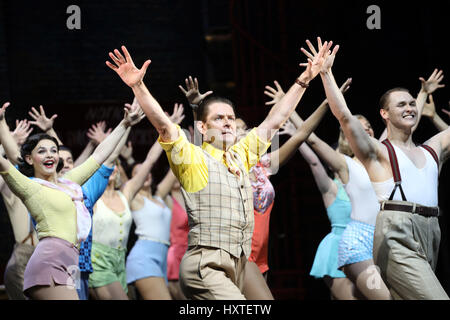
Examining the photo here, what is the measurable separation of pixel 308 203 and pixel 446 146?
2.81 m

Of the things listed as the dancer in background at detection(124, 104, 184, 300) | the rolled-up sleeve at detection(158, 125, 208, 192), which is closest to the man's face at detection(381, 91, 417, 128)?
the rolled-up sleeve at detection(158, 125, 208, 192)

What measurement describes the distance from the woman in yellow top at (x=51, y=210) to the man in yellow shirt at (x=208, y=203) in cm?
81

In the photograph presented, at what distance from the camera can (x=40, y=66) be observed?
7508 mm

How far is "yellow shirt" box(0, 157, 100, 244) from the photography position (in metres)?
3.58

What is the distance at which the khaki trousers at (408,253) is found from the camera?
3.29m

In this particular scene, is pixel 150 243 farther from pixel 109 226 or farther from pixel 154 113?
pixel 154 113

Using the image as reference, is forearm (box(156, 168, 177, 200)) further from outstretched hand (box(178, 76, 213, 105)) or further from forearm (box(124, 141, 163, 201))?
outstretched hand (box(178, 76, 213, 105))

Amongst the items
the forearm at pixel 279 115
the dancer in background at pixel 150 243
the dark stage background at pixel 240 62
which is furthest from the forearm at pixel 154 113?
the dark stage background at pixel 240 62

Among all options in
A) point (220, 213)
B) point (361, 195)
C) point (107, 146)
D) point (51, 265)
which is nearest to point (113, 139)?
point (107, 146)

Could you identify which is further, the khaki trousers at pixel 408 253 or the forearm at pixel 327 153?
the forearm at pixel 327 153

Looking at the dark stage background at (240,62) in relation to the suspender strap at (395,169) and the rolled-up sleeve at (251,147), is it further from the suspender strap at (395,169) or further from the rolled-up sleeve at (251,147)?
the rolled-up sleeve at (251,147)

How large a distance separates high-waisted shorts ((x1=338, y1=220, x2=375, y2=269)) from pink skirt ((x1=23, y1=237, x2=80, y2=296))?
1730 millimetres
